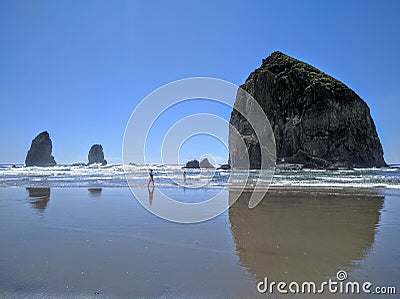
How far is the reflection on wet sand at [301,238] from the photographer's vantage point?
17.6ft

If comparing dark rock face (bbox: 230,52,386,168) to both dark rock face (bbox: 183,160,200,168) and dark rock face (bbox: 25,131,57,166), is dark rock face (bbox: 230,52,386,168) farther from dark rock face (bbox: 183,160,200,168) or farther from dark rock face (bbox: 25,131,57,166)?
dark rock face (bbox: 25,131,57,166)

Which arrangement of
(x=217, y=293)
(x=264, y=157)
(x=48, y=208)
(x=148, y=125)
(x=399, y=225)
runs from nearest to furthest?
(x=217, y=293), (x=399, y=225), (x=148, y=125), (x=48, y=208), (x=264, y=157)

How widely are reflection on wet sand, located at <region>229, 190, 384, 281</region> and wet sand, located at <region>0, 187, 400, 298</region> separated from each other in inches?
0.8

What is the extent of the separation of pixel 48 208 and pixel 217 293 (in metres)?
10.9

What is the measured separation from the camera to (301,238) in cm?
754

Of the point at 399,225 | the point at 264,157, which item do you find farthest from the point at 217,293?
the point at 264,157

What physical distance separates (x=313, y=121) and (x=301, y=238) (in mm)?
68432

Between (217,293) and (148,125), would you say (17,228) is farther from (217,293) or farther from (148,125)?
(217,293)

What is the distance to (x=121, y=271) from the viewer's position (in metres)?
5.13

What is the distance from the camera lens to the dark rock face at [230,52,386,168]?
6744cm

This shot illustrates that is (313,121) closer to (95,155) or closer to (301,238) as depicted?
(301,238)
